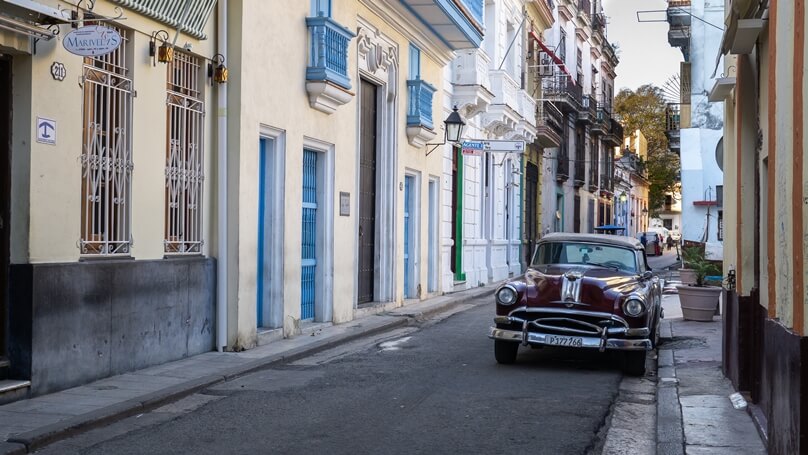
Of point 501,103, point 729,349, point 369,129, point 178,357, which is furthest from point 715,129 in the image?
point 178,357

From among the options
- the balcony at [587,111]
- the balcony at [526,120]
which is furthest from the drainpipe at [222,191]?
the balcony at [587,111]

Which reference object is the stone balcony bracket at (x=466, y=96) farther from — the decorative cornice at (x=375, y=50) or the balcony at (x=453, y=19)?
the decorative cornice at (x=375, y=50)

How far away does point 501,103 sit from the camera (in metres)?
25.9

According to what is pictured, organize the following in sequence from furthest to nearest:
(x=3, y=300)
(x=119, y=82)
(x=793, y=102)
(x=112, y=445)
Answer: (x=119, y=82)
(x=3, y=300)
(x=112, y=445)
(x=793, y=102)

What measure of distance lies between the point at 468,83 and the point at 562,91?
49.8 ft

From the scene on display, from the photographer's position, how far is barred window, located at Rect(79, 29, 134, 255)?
9.20 meters

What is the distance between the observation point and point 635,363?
35.4ft

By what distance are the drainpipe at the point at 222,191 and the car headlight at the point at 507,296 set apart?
3.27 meters

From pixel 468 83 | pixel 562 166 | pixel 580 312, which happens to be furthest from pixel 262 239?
pixel 562 166

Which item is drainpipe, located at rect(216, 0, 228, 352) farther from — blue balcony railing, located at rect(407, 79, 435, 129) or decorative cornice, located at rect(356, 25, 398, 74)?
blue balcony railing, located at rect(407, 79, 435, 129)

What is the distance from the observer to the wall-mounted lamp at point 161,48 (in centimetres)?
1027

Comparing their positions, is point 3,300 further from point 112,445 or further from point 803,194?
point 803,194

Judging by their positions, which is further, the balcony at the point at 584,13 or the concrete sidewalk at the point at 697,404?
the balcony at the point at 584,13

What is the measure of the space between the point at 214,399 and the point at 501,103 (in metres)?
18.1
